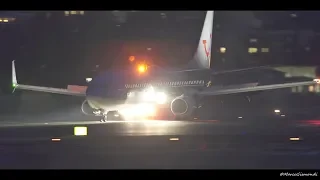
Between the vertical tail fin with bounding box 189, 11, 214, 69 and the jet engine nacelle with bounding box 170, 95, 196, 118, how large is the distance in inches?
43.6

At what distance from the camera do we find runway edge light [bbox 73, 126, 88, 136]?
14343 millimetres

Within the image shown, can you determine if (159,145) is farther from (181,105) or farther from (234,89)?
(234,89)

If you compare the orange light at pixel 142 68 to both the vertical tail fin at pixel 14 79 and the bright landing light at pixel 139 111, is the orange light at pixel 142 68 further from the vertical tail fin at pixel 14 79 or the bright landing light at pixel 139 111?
the vertical tail fin at pixel 14 79

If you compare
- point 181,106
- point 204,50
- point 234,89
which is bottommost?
point 181,106

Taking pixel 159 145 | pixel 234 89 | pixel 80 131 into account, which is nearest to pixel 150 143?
pixel 159 145

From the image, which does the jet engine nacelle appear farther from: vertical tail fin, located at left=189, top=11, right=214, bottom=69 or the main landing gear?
the main landing gear

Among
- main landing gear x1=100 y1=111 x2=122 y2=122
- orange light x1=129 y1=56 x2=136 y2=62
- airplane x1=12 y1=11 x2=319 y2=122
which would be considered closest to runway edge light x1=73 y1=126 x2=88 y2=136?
airplane x1=12 y1=11 x2=319 y2=122

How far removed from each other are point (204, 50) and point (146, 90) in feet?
6.89

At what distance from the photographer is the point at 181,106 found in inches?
707

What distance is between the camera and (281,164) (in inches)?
426

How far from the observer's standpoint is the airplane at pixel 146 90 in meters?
16.9

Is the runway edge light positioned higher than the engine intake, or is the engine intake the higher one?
the engine intake
